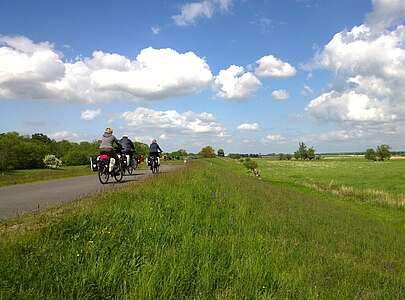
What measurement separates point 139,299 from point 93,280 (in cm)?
70

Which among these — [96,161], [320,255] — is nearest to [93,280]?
[320,255]

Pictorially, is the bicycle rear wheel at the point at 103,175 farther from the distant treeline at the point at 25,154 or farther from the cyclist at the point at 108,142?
the distant treeline at the point at 25,154

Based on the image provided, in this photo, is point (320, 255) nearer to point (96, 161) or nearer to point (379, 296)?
point (379, 296)

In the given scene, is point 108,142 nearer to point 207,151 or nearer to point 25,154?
point 25,154

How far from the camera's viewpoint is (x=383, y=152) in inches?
6718

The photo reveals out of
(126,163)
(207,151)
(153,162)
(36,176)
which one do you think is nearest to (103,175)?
(126,163)

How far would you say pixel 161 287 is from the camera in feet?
17.3

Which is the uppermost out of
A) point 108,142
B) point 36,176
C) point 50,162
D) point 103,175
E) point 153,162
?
point 108,142

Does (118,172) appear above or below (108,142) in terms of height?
below

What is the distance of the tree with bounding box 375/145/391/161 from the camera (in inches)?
6718

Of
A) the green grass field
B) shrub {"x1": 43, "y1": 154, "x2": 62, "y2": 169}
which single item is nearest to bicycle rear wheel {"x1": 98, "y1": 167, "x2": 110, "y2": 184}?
the green grass field

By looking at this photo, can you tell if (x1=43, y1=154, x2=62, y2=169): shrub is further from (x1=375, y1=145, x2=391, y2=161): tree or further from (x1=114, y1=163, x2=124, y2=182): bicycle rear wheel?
(x1=375, y1=145, x2=391, y2=161): tree

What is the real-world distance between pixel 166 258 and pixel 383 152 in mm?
183645

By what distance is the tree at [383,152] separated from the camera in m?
171
